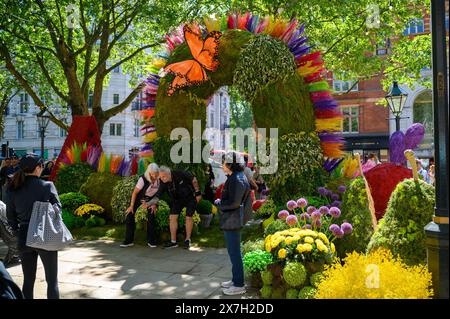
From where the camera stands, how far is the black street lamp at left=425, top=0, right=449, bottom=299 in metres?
3.13

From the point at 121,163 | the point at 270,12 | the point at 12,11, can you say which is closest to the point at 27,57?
the point at 12,11

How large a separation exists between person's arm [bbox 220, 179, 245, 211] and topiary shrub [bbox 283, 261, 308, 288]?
94 centimetres

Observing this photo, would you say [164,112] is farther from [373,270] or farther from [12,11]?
[12,11]

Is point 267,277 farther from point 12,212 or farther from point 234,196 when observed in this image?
point 12,212

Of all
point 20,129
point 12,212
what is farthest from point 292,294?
point 20,129

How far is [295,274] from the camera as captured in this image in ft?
14.6

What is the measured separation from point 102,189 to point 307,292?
6.79 metres

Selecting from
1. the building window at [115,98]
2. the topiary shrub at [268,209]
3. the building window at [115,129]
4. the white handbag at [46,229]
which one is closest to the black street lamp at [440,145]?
the white handbag at [46,229]

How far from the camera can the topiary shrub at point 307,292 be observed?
4.33m

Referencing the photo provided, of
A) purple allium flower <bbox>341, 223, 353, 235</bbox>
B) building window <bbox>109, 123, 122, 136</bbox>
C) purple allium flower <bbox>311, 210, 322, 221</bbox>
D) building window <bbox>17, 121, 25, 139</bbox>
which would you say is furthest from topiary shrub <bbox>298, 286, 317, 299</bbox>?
building window <bbox>17, 121, 25, 139</bbox>

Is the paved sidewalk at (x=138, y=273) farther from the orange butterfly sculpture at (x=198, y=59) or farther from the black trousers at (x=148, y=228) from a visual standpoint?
the orange butterfly sculpture at (x=198, y=59)

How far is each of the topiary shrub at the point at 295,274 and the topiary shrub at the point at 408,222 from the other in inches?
29.5

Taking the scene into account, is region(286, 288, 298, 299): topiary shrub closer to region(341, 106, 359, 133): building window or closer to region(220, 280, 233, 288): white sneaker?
region(220, 280, 233, 288): white sneaker

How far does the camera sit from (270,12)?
13.4 m
